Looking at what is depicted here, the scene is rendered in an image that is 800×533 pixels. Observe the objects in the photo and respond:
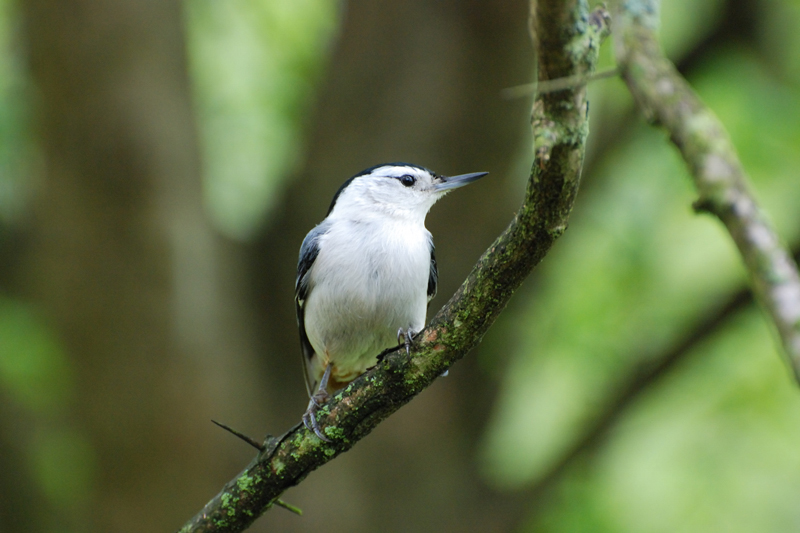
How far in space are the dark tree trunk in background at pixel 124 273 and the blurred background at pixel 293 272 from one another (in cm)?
2

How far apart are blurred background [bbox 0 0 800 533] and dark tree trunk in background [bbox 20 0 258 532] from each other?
0.02 m

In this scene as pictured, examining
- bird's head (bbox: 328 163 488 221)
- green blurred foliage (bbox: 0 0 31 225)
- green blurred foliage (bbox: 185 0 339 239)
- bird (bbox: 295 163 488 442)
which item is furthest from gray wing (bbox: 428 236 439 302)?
green blurred foliage (bbox: 0 0 31 225)

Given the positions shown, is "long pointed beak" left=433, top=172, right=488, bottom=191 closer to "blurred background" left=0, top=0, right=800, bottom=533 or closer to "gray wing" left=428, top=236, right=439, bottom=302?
"gray wing" left=428, top=236, right=439, bottom=302

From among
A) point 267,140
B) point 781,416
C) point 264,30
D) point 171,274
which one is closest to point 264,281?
point 171,274

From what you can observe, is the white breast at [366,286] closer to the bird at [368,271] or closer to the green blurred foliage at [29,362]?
the bird at [368,271]

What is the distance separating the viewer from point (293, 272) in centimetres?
→ 573

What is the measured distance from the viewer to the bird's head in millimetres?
4020

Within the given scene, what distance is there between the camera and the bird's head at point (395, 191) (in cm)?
402

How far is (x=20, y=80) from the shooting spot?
235 inches

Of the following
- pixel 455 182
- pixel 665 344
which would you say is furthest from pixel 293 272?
pixel 665 344

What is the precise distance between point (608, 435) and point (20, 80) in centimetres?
547

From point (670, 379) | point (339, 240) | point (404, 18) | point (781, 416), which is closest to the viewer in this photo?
point (339, 240)

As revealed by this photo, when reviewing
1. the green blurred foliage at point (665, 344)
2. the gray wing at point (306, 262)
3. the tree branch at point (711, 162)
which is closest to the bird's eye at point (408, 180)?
the gray wing at point (306, 262)

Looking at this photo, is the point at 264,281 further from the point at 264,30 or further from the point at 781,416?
the point at 781,416
